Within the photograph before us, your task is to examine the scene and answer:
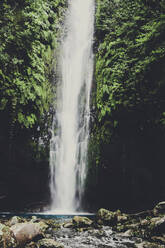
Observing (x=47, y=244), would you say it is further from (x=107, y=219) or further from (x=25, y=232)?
(x=107, y=219)

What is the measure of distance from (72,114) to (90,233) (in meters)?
5.77

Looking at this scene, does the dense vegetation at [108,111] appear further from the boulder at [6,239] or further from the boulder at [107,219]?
the boulder at [6,239]

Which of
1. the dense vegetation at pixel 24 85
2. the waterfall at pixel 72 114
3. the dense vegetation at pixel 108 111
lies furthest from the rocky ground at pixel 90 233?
the dense vegetation at pixel 24 85

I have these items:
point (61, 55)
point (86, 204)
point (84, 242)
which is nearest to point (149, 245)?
point (84, 242)

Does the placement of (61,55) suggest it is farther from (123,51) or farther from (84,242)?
(84,242)

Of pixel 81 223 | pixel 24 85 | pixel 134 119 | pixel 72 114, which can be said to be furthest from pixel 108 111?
pixel 81 223

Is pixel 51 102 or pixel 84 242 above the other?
pixel 51 102

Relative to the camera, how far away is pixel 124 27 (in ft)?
31.2

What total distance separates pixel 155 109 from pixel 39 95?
4.47 m

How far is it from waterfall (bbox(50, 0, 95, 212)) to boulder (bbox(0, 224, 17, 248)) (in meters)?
4.94

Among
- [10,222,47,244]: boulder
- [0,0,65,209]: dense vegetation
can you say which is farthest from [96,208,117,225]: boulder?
[0,0,65,209]: dense vegetation

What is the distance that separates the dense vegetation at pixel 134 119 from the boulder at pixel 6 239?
5.11 meters

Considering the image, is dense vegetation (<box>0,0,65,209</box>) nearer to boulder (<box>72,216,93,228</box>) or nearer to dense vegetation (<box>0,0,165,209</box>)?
dense vegetation (<box>0,0,165,209</box>)

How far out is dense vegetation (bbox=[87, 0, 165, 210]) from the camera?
25.2 feet
